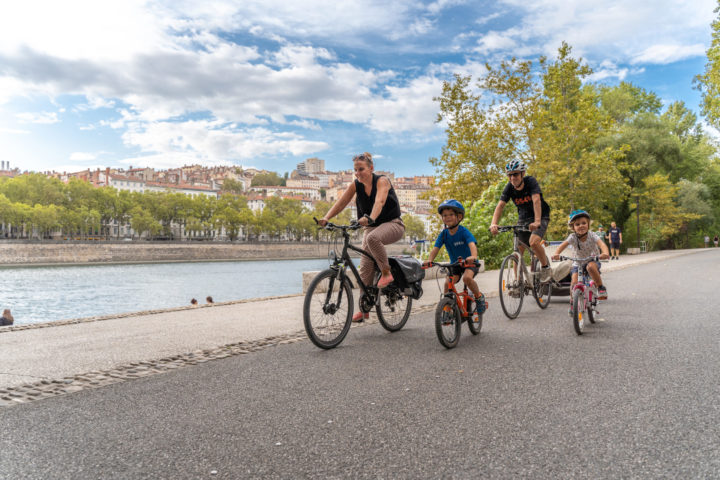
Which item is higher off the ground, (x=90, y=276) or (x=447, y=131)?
(x=447, y=131)

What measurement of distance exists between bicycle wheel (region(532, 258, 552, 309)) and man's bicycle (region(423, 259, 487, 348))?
230cm

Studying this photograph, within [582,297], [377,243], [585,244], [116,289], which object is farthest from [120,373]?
[116,289]

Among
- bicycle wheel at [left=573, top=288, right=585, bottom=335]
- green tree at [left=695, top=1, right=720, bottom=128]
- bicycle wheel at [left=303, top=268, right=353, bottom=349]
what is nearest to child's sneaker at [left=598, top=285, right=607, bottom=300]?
bicycle wheel at [left=573, top=288, right=585, bottom=335]

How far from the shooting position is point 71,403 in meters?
3.70

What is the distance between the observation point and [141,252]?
87.2m

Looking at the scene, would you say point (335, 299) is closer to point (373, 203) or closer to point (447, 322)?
point (447, 322)

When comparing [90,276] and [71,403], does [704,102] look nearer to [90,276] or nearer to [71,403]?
[71,403]

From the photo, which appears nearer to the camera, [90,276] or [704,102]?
[704,102]

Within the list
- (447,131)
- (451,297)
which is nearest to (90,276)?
(447,131)

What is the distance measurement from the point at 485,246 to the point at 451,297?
13965 millimetres

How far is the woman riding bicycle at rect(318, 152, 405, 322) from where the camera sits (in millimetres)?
5855

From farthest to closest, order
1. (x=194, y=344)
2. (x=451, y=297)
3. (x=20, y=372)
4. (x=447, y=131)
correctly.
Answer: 1. (x=447, y=131)
2. (x=194, y=344)
3. (x=451, y=297)
4. (x=20, y=372)

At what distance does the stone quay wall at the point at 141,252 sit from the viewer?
72750 millimetres

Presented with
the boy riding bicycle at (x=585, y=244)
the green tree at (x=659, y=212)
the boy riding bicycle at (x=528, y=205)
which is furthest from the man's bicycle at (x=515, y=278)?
the green tree at (x=659, y=212)
